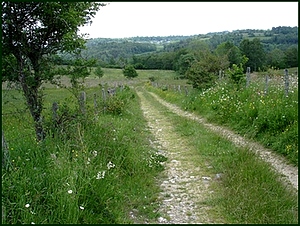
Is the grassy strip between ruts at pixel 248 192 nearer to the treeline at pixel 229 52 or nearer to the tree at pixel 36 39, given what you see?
the tree at pixel 36 39

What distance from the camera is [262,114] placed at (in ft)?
29.0

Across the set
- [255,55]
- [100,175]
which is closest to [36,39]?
[100,175]

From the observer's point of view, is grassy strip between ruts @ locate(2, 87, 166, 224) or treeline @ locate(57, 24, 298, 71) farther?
treeline @ locate(57, 24, 298, 71)

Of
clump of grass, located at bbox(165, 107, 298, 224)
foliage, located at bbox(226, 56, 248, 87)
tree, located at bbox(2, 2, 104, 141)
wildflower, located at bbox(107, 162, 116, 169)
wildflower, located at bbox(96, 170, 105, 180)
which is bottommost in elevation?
clump of grass, located at bbox(165, 107, 298, 224)

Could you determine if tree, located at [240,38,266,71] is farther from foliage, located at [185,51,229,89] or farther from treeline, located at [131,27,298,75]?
foliage, located at [185,51,229,89]

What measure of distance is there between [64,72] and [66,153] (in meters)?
2.10

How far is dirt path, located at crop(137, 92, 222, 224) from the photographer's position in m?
4.60

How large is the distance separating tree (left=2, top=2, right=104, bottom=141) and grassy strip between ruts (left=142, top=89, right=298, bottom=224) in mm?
3523

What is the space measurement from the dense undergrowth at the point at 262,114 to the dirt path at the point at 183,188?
1.88m

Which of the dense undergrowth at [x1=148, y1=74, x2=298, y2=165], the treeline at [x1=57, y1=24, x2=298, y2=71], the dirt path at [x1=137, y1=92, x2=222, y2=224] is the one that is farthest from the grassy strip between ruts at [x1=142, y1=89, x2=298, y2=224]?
the treeline at [x1=57, y1=24, x2=298, y2=71]

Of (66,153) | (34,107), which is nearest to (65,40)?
(34,107)

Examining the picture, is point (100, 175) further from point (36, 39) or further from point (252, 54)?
point (252, 54)

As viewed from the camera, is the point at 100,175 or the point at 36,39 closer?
the point at 100,175

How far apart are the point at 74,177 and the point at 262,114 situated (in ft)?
19.8
